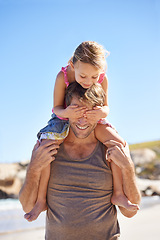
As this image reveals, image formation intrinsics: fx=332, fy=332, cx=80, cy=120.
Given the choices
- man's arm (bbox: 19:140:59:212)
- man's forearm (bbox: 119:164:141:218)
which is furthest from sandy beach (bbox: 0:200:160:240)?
man's arm (bbox: 19:140:59:212)

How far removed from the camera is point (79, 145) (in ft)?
8.27

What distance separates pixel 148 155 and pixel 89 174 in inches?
602

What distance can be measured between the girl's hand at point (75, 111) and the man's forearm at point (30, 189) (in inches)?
19.2

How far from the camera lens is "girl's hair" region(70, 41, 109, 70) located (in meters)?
2.45

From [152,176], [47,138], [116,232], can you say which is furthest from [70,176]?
[152,176]

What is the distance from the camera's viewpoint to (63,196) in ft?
7.77

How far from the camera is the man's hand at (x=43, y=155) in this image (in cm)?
234

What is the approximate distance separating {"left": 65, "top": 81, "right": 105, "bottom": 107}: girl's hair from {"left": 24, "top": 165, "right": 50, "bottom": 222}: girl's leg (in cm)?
56

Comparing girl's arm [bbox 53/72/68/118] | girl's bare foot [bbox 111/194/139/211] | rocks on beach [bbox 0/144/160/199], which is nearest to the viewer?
girl's bare foot [bbox 111/194/139/211]

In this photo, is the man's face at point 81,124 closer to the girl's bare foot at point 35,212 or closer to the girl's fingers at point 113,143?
the girl's fingers at point 113,143

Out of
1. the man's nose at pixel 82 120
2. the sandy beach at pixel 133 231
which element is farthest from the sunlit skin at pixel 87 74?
the sandy beach at pixel 133 231

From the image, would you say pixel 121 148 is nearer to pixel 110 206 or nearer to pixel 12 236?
pixel 110 206

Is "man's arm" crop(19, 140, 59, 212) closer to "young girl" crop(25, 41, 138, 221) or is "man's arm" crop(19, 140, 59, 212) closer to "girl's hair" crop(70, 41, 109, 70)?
"young girl" crop(25, 41, 138, 221)

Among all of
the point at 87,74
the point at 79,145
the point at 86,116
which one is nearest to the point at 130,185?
the point at 79,145
